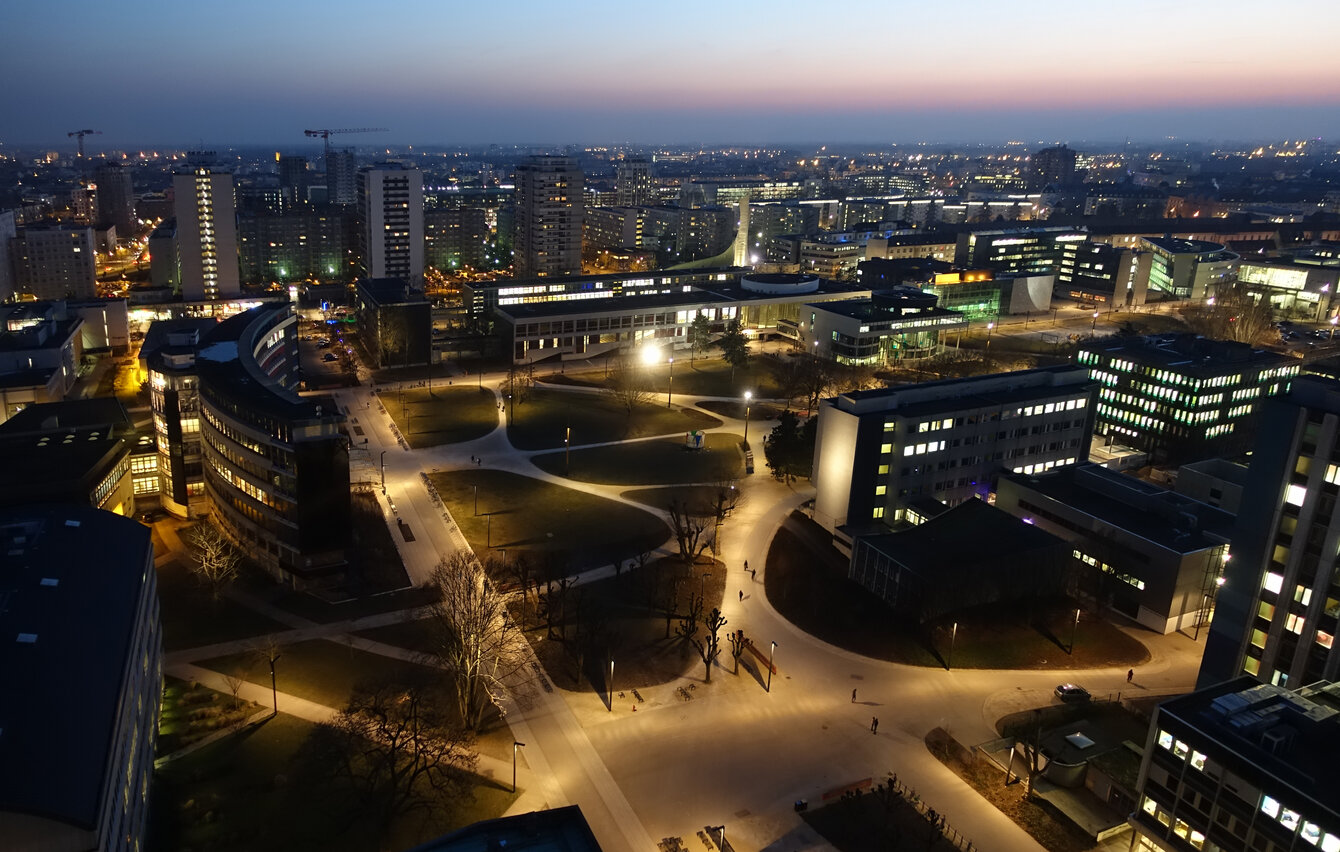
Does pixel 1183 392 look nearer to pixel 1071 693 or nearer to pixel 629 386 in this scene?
pixel 1071 693

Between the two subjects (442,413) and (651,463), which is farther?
(442,413)

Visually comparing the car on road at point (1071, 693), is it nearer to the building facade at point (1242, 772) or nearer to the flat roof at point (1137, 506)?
the building facade at point (1242, 772)

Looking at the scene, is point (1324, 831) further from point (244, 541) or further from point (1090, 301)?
point (1090, 301)

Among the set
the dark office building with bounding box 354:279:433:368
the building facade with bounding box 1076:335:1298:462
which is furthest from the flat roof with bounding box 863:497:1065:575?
the dark office building with bounding box 354:279:433:368

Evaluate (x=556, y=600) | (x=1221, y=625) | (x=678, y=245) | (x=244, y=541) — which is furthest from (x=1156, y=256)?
(x=244, y=541)

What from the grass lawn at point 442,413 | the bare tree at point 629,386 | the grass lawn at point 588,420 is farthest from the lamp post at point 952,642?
the grass lawn at point 442,413

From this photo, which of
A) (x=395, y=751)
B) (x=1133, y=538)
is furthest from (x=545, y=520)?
(x=1133, y=538)

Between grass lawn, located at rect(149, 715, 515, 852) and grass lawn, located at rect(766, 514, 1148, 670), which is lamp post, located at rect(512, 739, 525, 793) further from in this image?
grass lawn, located at rect(766, 514, 1148, 670)
